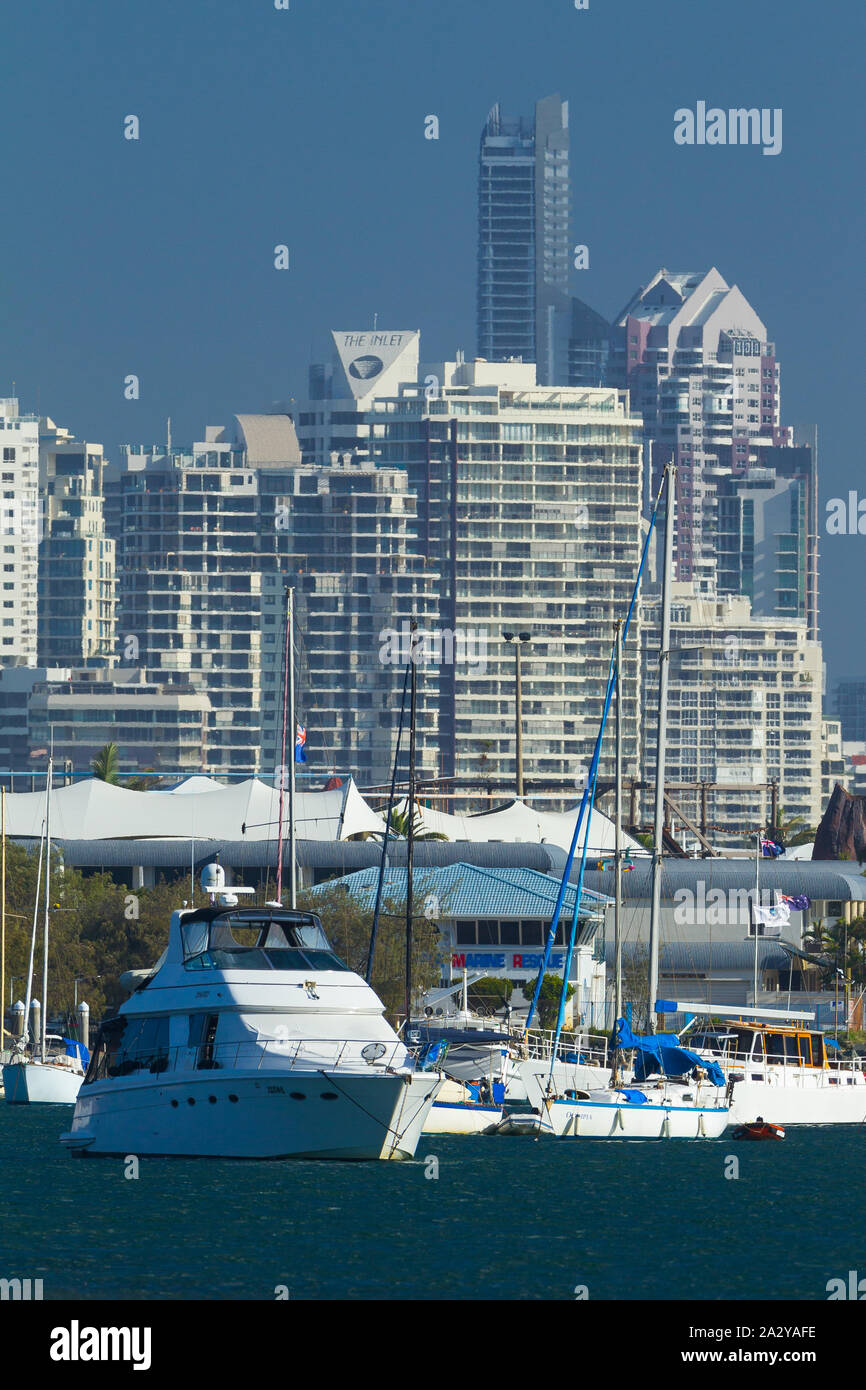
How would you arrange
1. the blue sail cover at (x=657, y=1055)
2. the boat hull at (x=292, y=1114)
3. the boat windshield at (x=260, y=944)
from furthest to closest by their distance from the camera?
the blue sail cover at (x=657, y=1055)
the boat windshield at (x=260, y=944)
the boat hull at (x=292, y=1114)

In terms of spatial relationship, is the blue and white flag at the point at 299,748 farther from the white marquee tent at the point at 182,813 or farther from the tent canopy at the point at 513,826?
the tent canopy at the point at 513,826

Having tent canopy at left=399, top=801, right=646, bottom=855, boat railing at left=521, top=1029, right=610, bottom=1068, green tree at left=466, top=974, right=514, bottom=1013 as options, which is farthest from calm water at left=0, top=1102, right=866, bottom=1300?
tent canopy at left=399, top=801, right=646, bottom=855

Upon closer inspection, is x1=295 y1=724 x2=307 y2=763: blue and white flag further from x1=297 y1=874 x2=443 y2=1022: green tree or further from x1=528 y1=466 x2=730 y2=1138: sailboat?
x1=528 y1=466 x2=730 y2=1138: sailboat

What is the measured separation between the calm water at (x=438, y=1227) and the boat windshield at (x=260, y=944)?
418 centimetres

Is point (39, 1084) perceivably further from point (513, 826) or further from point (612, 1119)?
point (513, 826)

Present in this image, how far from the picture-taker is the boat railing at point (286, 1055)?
52375mm

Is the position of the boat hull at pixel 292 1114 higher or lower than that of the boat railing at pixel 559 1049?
higher

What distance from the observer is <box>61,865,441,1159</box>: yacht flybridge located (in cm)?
5225

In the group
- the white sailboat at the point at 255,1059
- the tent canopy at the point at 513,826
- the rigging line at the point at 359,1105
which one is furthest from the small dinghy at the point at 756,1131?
the tent canopy at the point at 513,826

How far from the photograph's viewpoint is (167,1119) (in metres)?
54.0

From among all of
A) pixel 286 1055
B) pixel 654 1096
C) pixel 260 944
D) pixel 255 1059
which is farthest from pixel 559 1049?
pixel 255 1059

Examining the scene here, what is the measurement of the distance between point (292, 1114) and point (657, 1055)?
17735mm

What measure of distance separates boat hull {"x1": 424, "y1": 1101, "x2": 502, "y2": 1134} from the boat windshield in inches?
529
